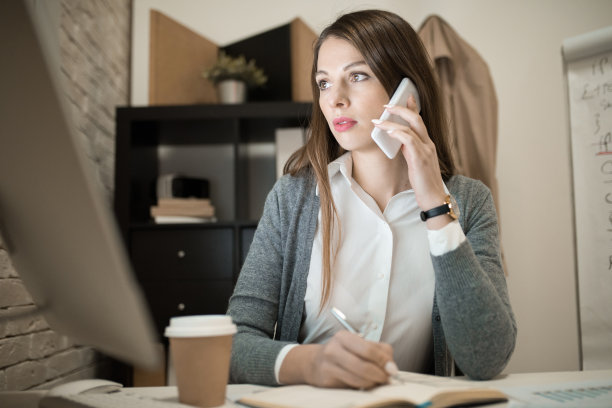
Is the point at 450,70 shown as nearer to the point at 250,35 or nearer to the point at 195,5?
the point at 250,35

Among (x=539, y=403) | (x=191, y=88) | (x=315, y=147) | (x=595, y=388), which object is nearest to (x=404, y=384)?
(x=539, y=403)

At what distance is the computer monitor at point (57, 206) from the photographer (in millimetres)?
410

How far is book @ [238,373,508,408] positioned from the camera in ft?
1.91

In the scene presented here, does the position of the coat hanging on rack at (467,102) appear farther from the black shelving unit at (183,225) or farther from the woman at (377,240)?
the woman at (377,240)

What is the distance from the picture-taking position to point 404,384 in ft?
2.27

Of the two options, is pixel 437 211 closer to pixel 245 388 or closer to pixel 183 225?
pixel 245 388

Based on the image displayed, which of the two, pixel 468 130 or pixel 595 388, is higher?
pixel 468 130

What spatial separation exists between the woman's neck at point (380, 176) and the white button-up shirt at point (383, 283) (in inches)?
3.0

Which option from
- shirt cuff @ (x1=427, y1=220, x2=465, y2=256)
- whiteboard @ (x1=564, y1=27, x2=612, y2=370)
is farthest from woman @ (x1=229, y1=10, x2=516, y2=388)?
whiteboard @ (x1=564, y1=27, x2=612, y2=370)

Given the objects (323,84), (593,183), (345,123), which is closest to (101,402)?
(345,123)

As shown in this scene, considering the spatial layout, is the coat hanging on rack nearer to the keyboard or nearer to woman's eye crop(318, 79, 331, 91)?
woman's eye crop(318, 79, 331, 91)

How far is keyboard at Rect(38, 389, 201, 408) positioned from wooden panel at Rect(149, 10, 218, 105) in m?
2.01

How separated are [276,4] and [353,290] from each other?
2206 mm

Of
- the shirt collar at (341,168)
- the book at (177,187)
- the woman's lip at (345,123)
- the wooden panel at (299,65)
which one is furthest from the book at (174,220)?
the woman's lip at (345,123)
